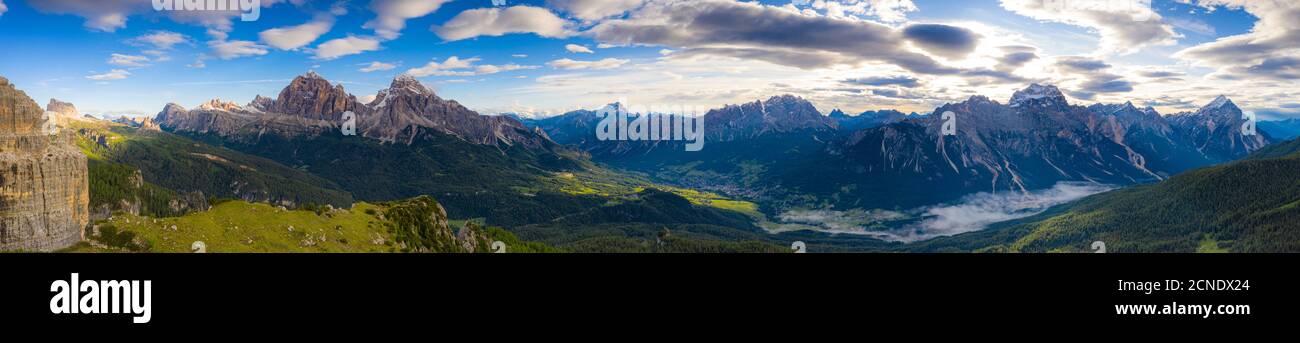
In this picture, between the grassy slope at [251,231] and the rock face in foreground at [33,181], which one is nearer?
the rock face in foreground at [33,181]

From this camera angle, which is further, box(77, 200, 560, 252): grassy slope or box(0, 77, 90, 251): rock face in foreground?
box(77, 200, 560, 252): grassy slope

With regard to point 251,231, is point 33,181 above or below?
above

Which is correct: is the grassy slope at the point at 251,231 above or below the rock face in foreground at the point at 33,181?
below

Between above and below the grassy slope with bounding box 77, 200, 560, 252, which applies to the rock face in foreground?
above

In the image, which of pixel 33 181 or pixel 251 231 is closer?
pixel 33 181
